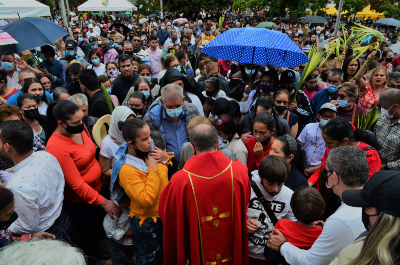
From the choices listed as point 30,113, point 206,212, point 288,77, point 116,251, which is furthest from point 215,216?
point 288,77

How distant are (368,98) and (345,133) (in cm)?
284

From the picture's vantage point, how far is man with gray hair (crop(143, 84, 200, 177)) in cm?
338

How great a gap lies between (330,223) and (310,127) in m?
2.31

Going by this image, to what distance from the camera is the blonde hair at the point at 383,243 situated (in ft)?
3.67

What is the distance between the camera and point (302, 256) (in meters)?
1.87

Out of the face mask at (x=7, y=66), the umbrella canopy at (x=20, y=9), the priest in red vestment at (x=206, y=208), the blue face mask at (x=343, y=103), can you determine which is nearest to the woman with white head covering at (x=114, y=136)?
the priest in red vestment at (x=206, y=208)

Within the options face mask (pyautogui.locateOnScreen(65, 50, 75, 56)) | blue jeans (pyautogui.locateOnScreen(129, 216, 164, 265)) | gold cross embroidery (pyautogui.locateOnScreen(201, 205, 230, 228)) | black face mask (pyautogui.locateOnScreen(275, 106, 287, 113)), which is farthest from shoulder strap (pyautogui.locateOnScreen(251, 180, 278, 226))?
face mask (pyautogui.locateOnScreen(65, 50, 75, 56))

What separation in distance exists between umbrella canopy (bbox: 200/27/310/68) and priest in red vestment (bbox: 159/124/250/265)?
2611 millimetres

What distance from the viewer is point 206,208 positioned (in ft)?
6.86

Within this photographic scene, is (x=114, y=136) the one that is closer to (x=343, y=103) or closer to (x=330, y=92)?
(x=343, y=103)

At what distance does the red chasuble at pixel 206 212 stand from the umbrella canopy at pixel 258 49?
2671 mm

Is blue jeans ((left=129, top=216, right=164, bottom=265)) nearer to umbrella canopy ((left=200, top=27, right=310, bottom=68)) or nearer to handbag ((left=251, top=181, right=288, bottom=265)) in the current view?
handbag ((left=251, top=181, right=288, bottom=265))

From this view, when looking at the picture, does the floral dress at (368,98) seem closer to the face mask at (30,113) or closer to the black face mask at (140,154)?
the black face mask at (140,154)

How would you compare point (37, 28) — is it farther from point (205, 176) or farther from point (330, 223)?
point (330, 223)
